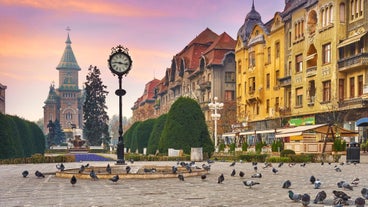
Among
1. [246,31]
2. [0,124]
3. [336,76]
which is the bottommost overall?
[0,124]

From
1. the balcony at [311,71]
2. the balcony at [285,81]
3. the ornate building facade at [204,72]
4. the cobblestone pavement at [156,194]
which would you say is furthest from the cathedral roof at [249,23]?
the cobblestone pavement at [156,194]

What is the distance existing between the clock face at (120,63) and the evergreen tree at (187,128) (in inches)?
465

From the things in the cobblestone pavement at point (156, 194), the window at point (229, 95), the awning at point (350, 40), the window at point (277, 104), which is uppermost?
the awning at point (350, 40)

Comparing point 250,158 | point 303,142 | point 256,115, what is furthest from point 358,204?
point 256,115

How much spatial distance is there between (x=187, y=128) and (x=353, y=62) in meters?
14.2

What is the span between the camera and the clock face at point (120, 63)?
71.2 feet

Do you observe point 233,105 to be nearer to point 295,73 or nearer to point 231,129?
point 231,129

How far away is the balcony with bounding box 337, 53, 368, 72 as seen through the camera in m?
36.3

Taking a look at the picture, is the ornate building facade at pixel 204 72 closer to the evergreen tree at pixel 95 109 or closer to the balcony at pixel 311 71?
the evergreen tree at pixel 95 109

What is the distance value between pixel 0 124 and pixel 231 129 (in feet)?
118

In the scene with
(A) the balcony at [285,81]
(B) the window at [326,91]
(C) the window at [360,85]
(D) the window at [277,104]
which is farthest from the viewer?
(D) the window at [277,104]

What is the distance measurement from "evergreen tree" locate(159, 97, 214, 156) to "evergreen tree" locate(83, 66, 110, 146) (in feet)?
159

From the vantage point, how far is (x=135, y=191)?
1216 centimetres

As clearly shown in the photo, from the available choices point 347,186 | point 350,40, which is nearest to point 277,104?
point 350,40
